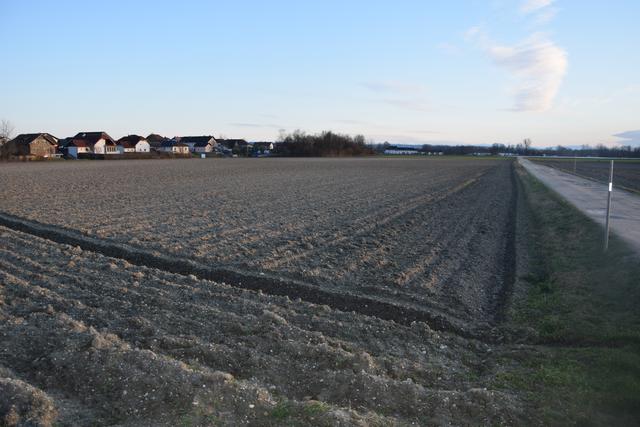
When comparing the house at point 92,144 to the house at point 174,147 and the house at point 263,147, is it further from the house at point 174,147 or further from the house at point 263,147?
the house at point 263,147

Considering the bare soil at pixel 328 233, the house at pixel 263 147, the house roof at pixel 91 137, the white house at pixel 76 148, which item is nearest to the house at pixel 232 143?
the house at pixel 263 147

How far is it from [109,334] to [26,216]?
12.1 metres

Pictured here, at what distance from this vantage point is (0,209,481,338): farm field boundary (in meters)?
7.63

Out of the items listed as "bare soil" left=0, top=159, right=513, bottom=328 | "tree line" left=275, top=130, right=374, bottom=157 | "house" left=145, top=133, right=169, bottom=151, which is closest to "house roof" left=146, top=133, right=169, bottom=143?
"house" left=145, top=133, right=169, bottom=151

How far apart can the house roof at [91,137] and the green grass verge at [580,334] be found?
111054 millimetres

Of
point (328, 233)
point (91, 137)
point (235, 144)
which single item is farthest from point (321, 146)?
point (328, 233)

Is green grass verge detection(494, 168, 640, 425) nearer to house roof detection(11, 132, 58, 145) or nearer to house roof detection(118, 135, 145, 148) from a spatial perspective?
house roof detection(11, 132, 58, 145)

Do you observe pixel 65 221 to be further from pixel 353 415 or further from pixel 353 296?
pixel 353 415

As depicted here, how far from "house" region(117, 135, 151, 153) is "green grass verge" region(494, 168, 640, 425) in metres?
119

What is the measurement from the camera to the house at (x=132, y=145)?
12025 cm

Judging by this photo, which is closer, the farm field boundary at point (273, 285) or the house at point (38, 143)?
the farm field boundary at point (273, 285)

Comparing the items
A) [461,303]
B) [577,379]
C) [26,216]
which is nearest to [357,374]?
[577,379]

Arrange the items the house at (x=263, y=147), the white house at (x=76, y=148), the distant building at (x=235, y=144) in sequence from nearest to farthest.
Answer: the white house at (x=76, y=148) → the distant building at (x=235, y=144) → the house at (x=263, y=147)

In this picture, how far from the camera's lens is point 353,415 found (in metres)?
4.46
